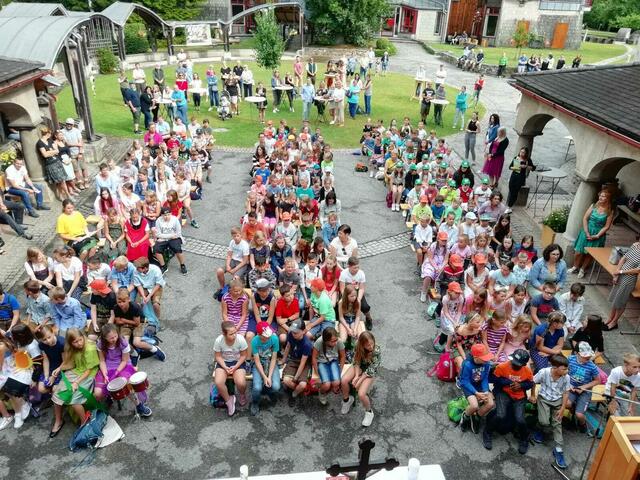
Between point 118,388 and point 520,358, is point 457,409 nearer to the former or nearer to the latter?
point 520,358

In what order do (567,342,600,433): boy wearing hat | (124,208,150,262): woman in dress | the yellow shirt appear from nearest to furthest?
(567,342,600,433): boy wearing hat → (124,208,150,262): woman in dress → the yellow shirt

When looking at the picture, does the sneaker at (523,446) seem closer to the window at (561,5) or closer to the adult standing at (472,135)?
the adult standing at (472,135)

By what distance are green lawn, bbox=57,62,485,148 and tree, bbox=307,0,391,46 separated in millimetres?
13888

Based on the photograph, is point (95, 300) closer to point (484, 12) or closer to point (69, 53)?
point (69, 53)

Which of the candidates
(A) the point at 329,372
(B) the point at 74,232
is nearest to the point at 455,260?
(A) the point at 329,372

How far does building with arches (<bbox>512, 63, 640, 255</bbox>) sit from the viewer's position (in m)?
9.47

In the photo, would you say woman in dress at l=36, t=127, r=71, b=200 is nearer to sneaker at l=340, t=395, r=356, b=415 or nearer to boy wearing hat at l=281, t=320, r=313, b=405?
boy wearing hat at l=281, t=320, r=313, b=405

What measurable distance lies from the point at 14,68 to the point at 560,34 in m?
47.7

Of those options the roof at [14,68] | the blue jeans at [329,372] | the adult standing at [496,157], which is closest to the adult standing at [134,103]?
the roof at [14,68]

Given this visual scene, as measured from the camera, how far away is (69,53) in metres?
15.2

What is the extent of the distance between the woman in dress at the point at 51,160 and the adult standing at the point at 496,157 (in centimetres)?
1164

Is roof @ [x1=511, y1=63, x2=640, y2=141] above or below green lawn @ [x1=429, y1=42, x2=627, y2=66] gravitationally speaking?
above

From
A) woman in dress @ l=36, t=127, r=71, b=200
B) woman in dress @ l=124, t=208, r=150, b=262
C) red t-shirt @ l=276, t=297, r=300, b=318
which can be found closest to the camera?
red t-shirt @ l=276, t=297, r=300, b=318

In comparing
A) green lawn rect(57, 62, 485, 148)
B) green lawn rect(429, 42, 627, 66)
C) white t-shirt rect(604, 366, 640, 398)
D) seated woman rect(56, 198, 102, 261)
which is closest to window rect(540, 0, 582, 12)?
green lawn rect(429, 42, 627, 66)
